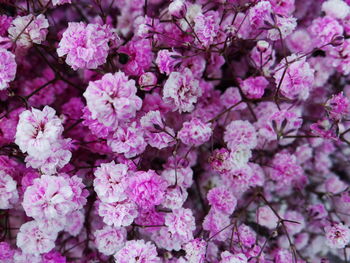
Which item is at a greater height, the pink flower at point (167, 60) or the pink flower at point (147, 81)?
the pink flower at point (167, 60)

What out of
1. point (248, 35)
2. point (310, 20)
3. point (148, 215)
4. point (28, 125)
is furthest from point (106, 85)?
point (310, 20)

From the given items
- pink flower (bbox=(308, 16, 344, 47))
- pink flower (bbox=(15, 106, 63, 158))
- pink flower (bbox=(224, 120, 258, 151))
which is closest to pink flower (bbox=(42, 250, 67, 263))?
pink flower (bbox=(15, 106, 63, 158))

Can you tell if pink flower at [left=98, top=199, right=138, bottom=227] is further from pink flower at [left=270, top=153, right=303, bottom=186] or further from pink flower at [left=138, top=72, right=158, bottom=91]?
pink flower at [left=270, top=153, right=303, bottom=186]

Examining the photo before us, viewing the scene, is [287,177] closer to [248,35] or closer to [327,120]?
[327,120]

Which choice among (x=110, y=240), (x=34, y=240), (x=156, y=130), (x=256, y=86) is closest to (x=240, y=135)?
(x=256, y=86)

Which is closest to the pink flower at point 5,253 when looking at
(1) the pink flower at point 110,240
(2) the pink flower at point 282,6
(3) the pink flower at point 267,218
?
(1) the pink flower at point 110,240

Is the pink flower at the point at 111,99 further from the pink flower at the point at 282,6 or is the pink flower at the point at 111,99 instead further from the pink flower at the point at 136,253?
the pink flower at the point at 282,6
